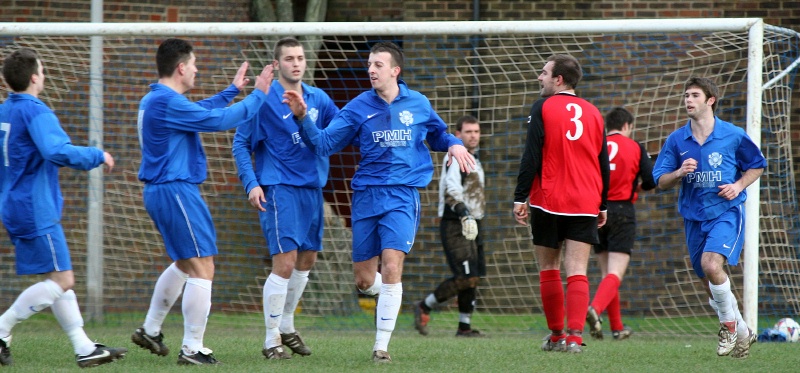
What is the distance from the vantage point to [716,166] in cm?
630

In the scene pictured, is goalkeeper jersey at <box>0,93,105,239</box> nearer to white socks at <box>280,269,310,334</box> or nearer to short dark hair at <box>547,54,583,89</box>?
white socks at <box>280,269,310,334</box>

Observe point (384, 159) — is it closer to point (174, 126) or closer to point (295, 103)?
point (295, 103)

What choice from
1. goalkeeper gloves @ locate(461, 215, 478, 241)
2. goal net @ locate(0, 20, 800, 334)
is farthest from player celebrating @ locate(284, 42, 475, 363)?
goal net @ locate(0, 20, 800, 334)

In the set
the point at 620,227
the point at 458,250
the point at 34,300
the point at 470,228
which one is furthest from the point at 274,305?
the point at 620,227

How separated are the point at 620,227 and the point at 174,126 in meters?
4.13

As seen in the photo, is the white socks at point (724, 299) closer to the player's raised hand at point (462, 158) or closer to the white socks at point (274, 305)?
the player's raised hand at point (462, 158)

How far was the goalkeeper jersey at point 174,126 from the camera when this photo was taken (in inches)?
217

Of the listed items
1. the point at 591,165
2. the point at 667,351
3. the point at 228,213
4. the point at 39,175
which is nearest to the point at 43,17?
the point at 228,213

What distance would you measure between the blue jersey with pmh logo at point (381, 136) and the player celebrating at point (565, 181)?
22.7 inches

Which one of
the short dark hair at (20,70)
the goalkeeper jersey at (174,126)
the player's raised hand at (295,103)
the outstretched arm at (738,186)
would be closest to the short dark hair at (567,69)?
the outstretched arm at (738,186)

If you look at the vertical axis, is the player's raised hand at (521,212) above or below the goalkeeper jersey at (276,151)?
below

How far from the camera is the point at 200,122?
5.54 m

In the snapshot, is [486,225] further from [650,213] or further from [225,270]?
[225,270]

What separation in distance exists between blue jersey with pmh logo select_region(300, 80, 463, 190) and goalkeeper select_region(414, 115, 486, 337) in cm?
218
